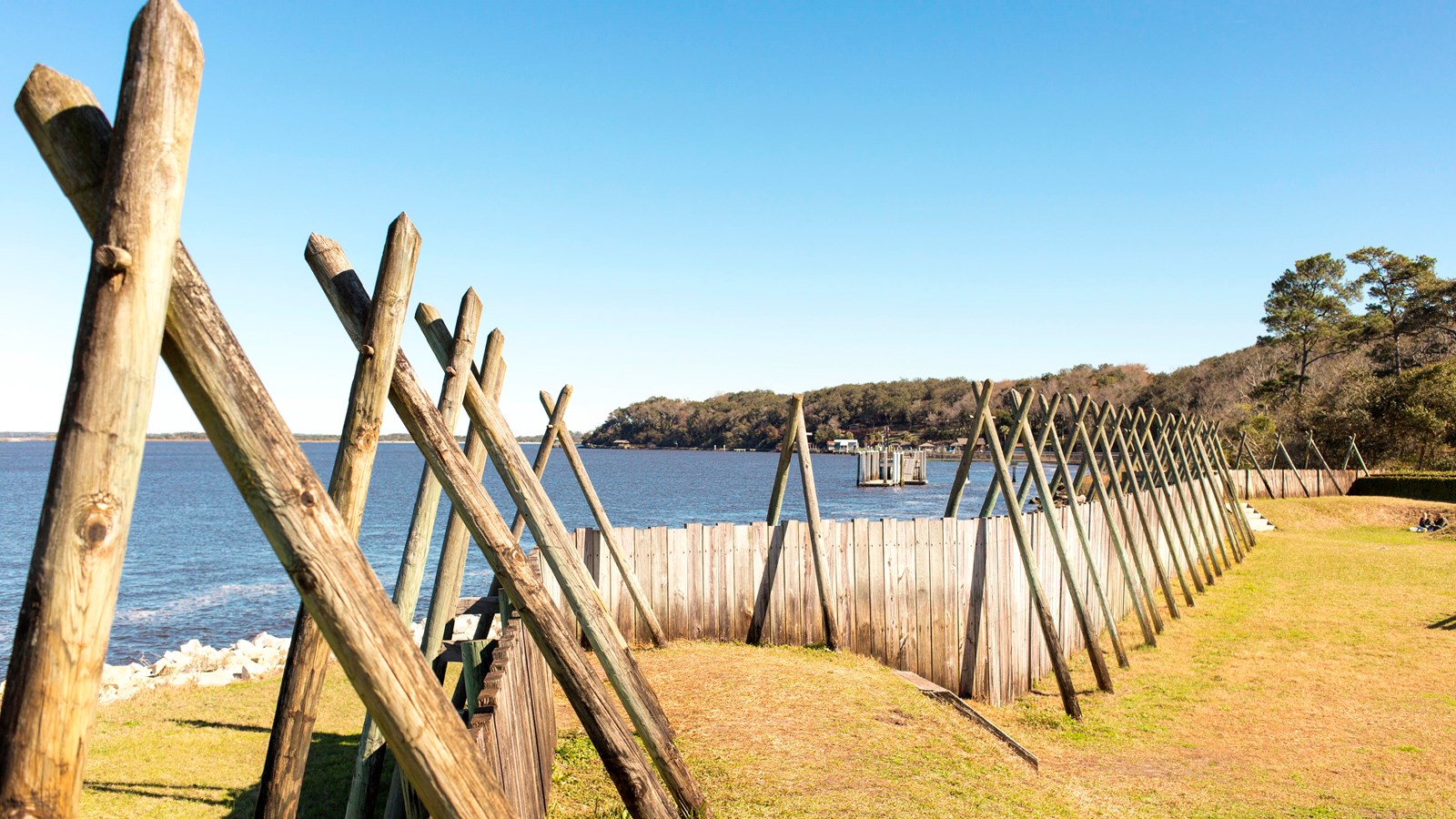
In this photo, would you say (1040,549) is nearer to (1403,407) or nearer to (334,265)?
(334,265)

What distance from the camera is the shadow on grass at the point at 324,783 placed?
6469 mm

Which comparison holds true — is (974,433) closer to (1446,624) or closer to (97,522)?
(1446,624)

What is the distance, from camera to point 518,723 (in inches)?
174

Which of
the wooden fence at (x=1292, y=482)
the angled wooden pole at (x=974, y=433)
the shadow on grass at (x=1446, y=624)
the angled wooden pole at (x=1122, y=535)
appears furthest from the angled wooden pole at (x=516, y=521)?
the wooden fence at (x=1292, y=482)

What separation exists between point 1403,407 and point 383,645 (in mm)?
50221

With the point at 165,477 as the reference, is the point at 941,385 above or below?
above

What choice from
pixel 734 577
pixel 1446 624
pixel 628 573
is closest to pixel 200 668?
pixel 628 573

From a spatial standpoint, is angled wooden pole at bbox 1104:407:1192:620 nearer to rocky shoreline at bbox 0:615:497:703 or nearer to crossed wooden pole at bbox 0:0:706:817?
rocky shoreline at bbox 0:615:497:703

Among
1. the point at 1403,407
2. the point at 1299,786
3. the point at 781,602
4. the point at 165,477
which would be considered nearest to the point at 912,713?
the point at 781,602

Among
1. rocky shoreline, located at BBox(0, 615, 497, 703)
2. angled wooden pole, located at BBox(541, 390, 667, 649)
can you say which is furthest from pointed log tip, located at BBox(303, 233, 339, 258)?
rocky shoreline, located at BBox(0, 615, 497, 703)

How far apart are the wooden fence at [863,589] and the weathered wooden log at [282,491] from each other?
6761mm

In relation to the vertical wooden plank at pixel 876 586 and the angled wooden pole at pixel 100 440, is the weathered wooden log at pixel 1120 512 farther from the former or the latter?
the angled wooden pole at pixel 100 440

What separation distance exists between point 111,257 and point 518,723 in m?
2.89

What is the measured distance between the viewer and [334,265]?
365cm
